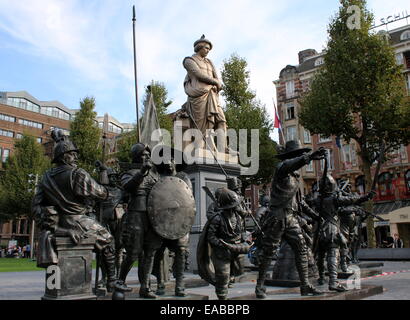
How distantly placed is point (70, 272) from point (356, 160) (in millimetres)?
35587

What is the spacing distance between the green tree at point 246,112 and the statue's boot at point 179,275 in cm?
2150

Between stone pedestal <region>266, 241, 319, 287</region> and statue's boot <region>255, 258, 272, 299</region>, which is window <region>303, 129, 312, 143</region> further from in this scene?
statue's boot <region>255, 258, 272, 299</region>

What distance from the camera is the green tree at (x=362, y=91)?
20.2 meters

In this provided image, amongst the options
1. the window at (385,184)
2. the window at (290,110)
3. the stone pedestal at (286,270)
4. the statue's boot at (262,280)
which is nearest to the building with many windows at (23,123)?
→ the window at (290,110)

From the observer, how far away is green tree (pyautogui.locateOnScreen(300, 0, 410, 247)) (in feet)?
66.1

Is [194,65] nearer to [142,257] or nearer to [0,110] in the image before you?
[142,257]

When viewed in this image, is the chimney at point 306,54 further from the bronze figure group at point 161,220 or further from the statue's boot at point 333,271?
the bronze figure group at point 161,220

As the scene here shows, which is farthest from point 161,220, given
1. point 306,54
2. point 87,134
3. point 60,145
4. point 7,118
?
point 7,118

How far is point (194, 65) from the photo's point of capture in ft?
38.4

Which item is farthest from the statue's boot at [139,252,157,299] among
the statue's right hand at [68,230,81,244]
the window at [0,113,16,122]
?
the window at [0,113,16,122]

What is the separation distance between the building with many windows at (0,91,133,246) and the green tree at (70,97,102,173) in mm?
19843

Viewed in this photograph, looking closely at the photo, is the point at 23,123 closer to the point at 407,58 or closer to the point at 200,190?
the point at 407,58

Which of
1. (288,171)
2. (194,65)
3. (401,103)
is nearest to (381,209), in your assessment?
(401,103)

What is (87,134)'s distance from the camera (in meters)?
32.1
